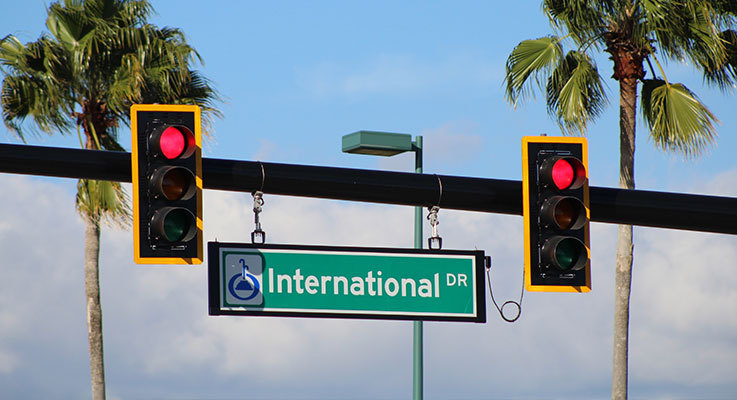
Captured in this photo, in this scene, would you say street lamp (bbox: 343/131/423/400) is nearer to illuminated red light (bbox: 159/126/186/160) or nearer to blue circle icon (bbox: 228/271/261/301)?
blue circle icon (bbox: 228/271/261/301)

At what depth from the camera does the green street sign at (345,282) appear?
8289 millimetres

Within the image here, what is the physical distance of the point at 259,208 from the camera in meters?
8.38

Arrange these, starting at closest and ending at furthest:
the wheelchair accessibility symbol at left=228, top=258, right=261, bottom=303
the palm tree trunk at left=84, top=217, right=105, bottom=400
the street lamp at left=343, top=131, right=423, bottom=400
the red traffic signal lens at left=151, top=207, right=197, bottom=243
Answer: the red traffic signal lens at left=151, top=207, right=197, bottom=243 < the wheelchair accessibility symbol at left=228, top=258, right=261, bottom=303 < the street lamp at left=343, top=131, right=423, bottom=400 < the palm tree trunk at left=84, top=217, right=105, bottom=400

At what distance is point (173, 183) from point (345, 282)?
158 cm

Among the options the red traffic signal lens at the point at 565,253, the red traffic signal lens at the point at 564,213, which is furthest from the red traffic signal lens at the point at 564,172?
the red traffic signal lens at the point at 565,253

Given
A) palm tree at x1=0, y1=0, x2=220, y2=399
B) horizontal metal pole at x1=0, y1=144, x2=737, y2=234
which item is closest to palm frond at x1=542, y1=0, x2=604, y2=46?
palm tree at x1=0, y1=0, x2=220, y2=399

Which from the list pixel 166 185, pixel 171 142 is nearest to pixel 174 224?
pixel 166 185

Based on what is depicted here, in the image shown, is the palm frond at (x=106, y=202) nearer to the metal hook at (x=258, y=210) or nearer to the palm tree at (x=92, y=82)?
the palm tree at (x=92, y=82)

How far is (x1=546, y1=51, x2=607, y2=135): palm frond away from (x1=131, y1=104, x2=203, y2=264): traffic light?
13.4 metres

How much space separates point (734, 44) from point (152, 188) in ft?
52.2

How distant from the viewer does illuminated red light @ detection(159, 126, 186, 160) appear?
7922 mm

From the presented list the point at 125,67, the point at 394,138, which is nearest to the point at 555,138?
the point at 394,138

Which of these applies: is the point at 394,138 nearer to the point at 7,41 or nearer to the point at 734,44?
the point at 734,44

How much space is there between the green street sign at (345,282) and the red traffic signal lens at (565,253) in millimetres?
657
